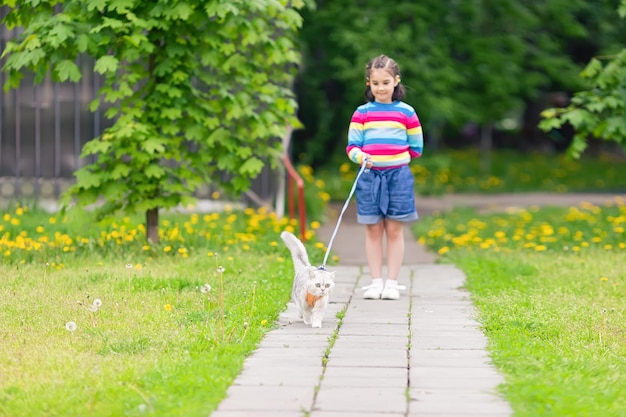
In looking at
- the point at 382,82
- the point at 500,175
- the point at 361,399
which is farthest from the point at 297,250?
the point at 500,175

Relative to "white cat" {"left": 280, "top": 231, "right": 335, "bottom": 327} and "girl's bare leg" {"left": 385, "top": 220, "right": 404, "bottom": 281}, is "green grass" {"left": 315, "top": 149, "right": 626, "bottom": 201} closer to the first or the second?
"girl's bare leg" {"left": 385, "top": 220, "right": 404, "bottom": 281}

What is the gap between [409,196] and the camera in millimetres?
7652

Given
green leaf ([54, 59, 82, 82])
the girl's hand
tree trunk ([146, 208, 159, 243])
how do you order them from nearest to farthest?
1. the girl's hand
2. green leaf ([54, 59, 82, 82])
3. tree trunk ([146, 208, 159, 243])

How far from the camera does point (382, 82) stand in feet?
24.3

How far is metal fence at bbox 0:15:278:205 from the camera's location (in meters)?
12.4

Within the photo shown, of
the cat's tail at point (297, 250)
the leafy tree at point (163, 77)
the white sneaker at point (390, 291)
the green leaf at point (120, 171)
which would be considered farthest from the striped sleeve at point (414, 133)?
the green leaf at point (120, 171)

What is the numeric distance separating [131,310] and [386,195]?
6.79 ft

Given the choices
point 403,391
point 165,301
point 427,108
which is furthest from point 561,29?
point 403,391

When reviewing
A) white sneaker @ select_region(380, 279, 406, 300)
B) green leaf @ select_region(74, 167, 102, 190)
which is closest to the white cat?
white sneaker @ select_region(380, 279, 406, 300)

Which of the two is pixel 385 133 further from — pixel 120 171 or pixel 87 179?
pixel 87 179

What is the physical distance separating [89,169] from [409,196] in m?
2.97

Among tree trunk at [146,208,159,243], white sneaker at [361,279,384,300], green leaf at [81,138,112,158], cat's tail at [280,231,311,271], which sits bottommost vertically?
white sneaker at [361,279,384,300]

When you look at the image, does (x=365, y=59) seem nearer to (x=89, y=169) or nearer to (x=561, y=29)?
(x=561, y=29)

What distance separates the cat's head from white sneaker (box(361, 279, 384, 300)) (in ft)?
4.58
